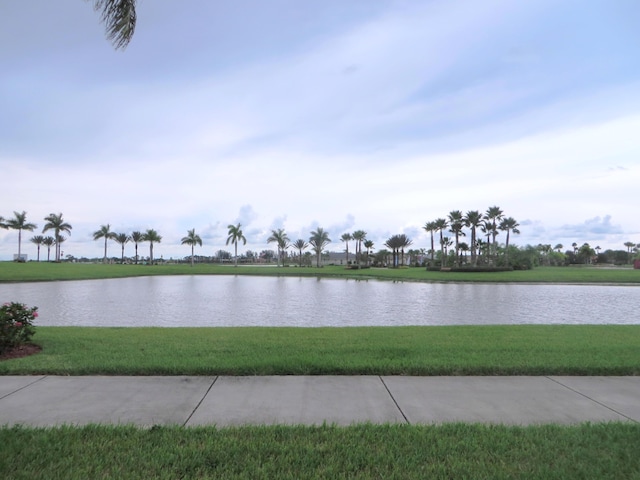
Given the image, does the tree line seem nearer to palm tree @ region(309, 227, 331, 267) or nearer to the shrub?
palm tree @ region(309, 227, 331, 267)

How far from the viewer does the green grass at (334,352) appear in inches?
241

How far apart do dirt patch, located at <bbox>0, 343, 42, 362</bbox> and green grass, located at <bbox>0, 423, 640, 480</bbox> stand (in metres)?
3.61

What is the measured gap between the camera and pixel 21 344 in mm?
7504

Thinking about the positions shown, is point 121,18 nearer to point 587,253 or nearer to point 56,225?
point 56,225

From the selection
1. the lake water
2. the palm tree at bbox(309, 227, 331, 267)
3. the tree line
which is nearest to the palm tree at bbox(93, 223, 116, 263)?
the tree line

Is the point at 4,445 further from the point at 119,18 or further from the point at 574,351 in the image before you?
the point at 574,351

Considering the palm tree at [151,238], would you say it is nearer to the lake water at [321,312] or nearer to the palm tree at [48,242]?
the palm tree at [48,242]

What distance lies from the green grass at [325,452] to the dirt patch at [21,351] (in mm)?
3608

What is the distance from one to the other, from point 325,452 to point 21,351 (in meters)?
6.43

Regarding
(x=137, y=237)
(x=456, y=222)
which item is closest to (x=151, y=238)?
Answer: (x=137, y=237)

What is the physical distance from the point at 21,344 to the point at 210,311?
9003 millimetres

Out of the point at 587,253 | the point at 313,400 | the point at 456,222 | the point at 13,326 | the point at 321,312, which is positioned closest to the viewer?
the point at 313,400

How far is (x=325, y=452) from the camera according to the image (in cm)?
355

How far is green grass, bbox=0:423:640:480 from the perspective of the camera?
324 centimetres
